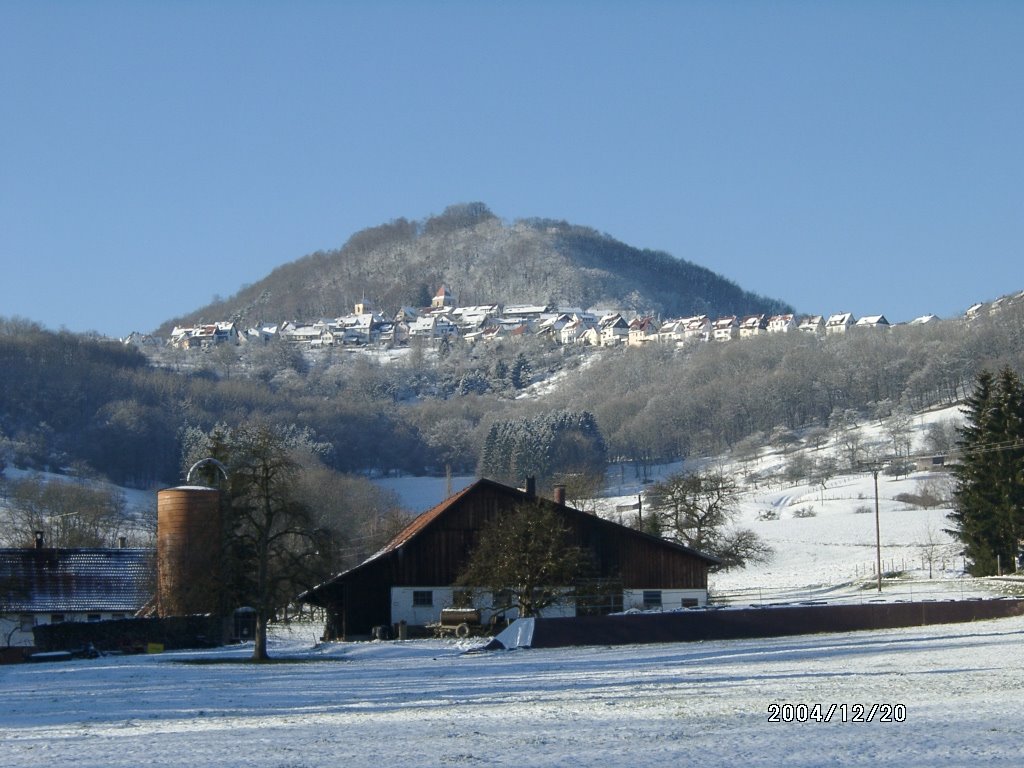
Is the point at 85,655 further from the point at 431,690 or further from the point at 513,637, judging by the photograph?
the point at 431,690

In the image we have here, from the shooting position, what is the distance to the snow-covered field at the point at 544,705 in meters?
16.6

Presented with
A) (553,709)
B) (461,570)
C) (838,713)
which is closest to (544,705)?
(553,709)

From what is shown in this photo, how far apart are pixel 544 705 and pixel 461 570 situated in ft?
104

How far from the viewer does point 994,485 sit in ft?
205

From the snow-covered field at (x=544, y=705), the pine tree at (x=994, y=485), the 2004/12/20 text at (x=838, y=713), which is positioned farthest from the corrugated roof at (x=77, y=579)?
the 2004/12/20 text at (x=838, y=713)

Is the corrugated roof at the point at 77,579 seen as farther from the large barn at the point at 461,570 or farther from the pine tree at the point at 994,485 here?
the pine tree at the point at 994,485

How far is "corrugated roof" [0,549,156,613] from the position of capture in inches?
2259

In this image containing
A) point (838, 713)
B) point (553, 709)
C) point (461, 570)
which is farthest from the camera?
point (461, 570)

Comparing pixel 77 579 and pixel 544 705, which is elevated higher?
pixel 77 579

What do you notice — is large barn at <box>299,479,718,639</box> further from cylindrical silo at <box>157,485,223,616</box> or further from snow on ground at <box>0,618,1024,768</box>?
snow on ground at <box>0,618,1024,768</box>

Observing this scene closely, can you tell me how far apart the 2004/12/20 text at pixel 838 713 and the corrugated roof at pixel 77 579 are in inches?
1726

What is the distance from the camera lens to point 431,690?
27.0m

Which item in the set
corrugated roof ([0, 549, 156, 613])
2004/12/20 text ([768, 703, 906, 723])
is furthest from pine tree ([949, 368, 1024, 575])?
2004/12/20 text ([768, 703, 906, 723])

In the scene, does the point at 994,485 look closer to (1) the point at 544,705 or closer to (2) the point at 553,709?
(1) the point at 544,705
